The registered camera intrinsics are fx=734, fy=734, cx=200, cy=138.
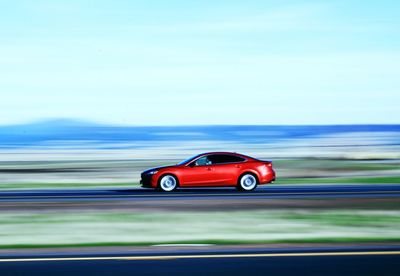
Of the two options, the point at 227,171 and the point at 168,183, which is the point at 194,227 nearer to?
the point at 168,183

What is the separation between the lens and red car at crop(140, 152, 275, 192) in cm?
2475

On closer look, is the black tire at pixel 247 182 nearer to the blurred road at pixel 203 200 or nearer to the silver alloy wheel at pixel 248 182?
the silver alloy wheel at pixel 248 182

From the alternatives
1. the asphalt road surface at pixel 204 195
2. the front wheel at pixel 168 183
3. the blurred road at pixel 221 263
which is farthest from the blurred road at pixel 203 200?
the blurred road at pixel 221 263

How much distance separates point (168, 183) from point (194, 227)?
10.7m

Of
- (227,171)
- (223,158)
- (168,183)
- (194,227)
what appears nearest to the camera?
(194,227)

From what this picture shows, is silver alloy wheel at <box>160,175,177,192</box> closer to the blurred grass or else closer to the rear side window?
the rear side window

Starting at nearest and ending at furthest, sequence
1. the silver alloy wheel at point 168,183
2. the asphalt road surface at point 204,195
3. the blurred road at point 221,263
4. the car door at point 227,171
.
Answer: the blurred road at point 221,263 → the asphalt road surface at point 204,195 → the silver alloy wheel at point 168,183 → the car door at point 227,171

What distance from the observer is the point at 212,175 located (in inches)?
984

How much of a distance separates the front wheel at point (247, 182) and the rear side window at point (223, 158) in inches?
26.6

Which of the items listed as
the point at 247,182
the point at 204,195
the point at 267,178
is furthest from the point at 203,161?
the point at 204,195

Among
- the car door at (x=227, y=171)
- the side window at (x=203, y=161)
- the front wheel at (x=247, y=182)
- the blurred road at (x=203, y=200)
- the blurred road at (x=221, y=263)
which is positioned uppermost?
the side window at (x=203, y=161)

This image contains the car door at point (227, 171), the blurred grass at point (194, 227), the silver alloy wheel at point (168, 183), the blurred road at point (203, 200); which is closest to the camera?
the blurred grass at point (194, 227)

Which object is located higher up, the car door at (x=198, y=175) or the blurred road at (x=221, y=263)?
the car door at (x=198, y=175)

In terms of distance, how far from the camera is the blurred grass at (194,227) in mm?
12250
